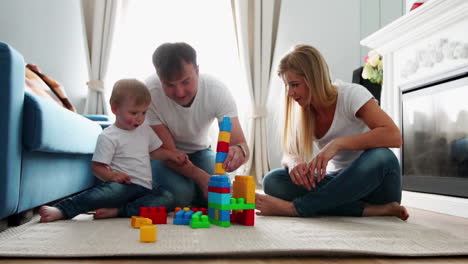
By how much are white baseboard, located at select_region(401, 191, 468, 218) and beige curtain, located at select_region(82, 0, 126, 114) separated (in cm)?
237

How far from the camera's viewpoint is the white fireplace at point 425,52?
180 centimetres

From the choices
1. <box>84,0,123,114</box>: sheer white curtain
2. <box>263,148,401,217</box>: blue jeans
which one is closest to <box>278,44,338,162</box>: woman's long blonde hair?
<box>263,148,401,217</box>: blue jeans

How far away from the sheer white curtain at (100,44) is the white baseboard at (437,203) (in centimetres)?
237

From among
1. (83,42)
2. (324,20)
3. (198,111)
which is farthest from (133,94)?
(324,20)

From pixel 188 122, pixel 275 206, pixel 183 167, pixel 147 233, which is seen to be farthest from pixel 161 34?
pixel 147 233

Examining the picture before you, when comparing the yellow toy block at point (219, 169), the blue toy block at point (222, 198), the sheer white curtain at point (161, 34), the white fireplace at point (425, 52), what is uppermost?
the sheer white curtain at point (161, 34)

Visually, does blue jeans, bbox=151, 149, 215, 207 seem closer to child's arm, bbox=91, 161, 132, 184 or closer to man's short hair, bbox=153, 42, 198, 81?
child's arm, bbox=91, 161, 132, 184

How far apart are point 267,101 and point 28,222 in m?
2.67

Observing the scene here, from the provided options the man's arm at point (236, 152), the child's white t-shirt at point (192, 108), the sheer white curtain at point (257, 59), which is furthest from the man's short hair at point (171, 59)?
the sheer white curtain at point (257, 59)

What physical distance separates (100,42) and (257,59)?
133cm

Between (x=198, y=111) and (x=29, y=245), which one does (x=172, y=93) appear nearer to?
(x=198, y=111)

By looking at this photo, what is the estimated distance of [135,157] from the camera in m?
1.56

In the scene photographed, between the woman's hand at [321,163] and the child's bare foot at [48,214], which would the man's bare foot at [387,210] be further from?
the child's bare foot at [48,214]

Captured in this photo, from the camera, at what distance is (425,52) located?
6.75ft
